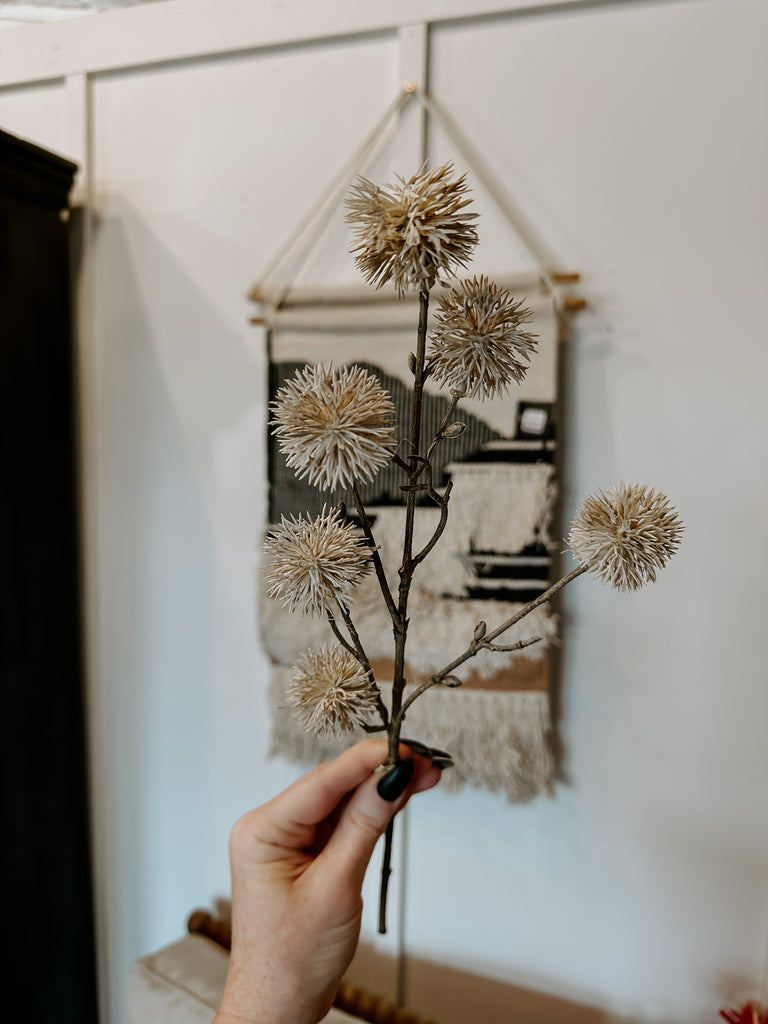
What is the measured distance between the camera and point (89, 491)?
1216 millimetres

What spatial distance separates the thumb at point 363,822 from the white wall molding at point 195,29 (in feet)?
3.35

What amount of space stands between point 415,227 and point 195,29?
1011 mm

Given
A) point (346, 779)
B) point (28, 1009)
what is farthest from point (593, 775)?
point (28, 1009)

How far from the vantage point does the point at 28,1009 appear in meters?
1.08

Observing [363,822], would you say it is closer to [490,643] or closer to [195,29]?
[490,643]

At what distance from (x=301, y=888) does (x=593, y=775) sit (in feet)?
2.09

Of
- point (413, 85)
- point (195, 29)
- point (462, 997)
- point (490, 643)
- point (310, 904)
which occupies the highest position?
point (195, 29)

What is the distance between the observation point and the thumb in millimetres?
452

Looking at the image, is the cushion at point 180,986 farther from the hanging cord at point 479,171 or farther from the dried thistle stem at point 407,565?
the hanging cord at point 479,171

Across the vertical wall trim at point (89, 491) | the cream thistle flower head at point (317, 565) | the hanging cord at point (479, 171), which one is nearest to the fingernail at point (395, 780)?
the cream thistle flower head at point (317, 565)

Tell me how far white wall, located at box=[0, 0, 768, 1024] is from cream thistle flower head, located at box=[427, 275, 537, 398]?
603mm

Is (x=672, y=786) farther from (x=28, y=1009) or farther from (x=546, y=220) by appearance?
(x=28, y=1009)

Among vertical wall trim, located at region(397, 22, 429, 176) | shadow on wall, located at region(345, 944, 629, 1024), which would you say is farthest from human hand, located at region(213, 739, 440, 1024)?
vertical wall trim, located at region(397, 22, 429, 176)

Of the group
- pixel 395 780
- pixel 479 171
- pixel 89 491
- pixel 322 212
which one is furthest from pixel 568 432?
pixel 89 491
